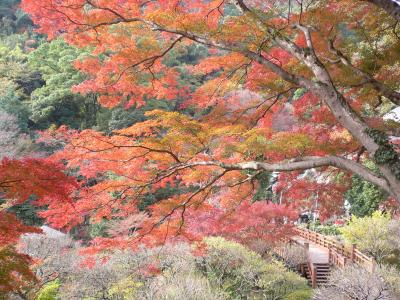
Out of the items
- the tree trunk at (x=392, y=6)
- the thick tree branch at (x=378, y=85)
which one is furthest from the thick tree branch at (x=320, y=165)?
the tree trunk at (x=392, y=6)

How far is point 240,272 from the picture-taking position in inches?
446

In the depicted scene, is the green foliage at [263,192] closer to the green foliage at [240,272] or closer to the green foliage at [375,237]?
the green foliage at [375,237]

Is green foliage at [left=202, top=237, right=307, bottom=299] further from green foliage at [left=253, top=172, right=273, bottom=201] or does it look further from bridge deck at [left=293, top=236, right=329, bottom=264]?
green foliage at [left=253, top=172, right=273, bottom=201]

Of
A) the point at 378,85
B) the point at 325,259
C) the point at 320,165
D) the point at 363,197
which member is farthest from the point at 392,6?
the point at 363,197

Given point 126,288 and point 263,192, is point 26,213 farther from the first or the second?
point 263,192

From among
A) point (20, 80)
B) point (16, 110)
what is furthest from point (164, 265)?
point (20, 80)

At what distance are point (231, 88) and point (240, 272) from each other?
6.26m

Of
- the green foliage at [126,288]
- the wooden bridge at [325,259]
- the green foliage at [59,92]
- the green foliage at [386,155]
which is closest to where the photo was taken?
the green foliage at [386,155]

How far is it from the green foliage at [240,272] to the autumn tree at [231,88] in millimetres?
4375

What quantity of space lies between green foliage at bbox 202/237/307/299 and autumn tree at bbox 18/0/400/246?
4375 mm

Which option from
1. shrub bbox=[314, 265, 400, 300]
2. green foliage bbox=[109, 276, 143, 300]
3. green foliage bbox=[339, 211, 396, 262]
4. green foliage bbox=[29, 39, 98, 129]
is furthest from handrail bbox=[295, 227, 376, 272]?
green foliage bbox=[29, 39, 98, 129]

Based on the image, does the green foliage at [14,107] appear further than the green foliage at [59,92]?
No

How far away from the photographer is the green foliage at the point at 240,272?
36.8 ft

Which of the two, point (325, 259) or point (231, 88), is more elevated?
point (231, 88)
